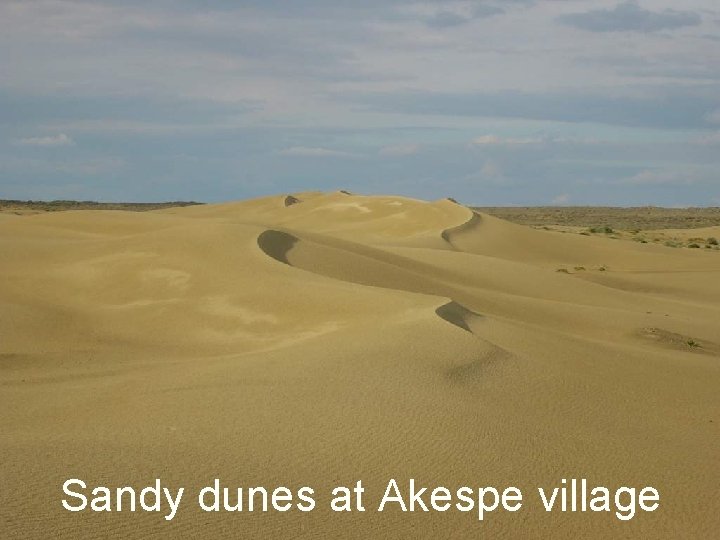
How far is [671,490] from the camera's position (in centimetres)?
729

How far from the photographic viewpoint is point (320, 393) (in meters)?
8.78

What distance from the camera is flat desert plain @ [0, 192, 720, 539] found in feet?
21.0

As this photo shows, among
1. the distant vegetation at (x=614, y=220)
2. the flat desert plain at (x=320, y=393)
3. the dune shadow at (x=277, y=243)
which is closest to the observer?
the flat desert plain at (x=320, y=393)

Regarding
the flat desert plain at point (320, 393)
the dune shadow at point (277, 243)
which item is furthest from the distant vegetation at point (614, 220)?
the flat desert plain at point (320, 393)

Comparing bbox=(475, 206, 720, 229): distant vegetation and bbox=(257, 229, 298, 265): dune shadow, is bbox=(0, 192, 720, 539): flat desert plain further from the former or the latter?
bbox=(475, 206, 720, 229): distant vegetation

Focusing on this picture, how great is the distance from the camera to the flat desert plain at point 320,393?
21.0 feet

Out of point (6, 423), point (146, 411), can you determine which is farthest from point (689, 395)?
point (6, 423)

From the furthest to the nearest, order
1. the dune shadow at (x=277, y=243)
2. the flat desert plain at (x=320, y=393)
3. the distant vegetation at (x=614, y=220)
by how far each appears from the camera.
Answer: the distant vegetation at (x=614, y=220) → the dune shadow at (x=277, y=243) → the flat desert plain at (x=320, y=393)

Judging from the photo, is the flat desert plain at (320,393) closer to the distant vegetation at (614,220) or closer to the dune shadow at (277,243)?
the dune shadow at (277,243)

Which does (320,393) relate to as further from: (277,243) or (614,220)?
(614,220)

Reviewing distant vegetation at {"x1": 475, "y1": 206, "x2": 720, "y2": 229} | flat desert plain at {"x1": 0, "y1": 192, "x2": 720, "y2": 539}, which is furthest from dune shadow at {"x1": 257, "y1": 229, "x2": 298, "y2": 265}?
distant vegetation at {"x1": 475, "y1": 206, "x2": 720, "y2": 229}

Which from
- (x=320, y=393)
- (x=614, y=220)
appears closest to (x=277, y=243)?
(x=320, y=393)

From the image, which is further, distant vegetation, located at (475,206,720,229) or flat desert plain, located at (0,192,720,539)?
distant vegetation, located at (475,206,720,229)

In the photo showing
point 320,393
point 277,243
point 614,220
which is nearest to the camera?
point 320,393
